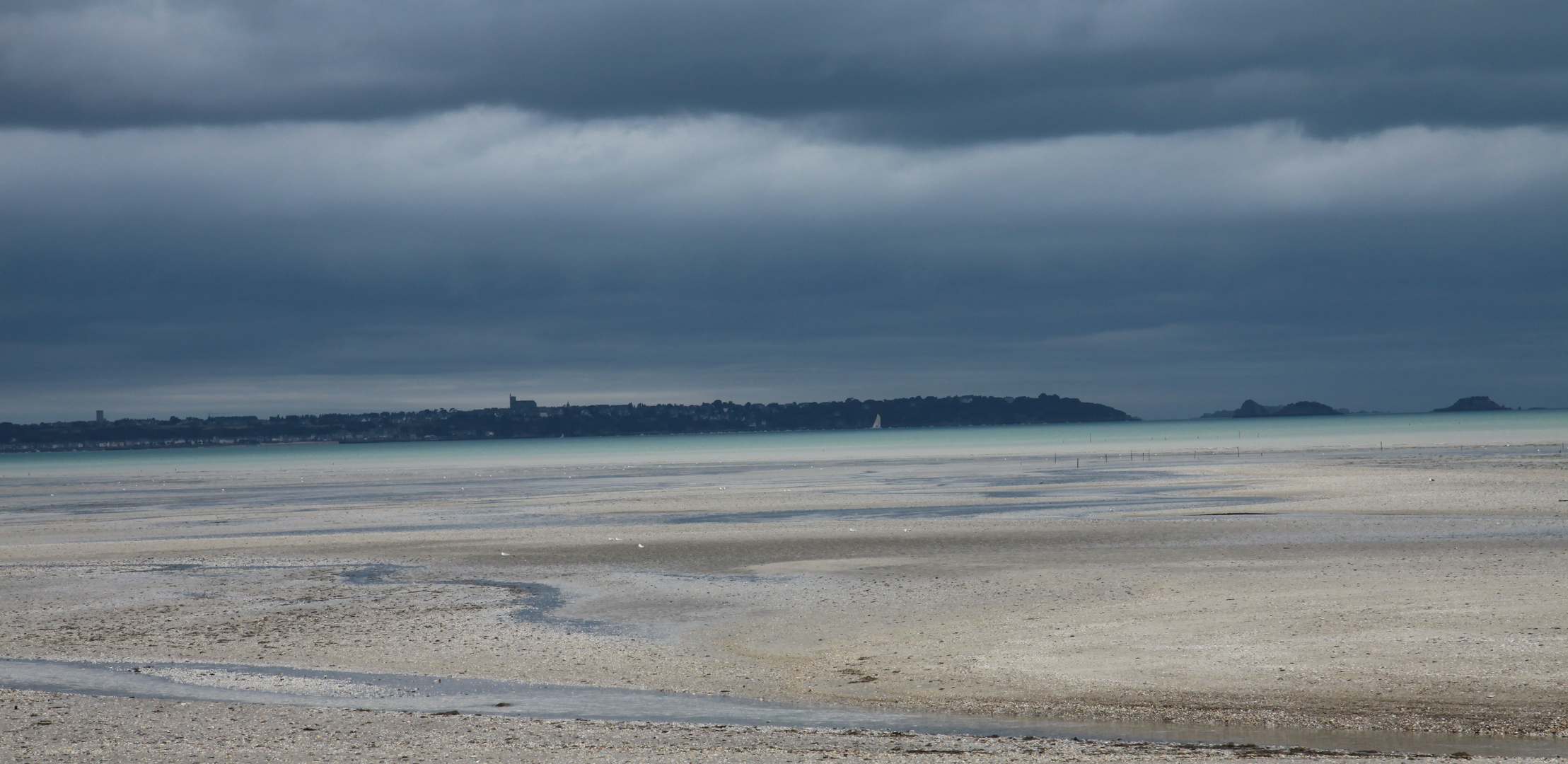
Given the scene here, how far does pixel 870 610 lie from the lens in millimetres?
20000

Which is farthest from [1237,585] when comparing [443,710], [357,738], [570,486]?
[570,486]

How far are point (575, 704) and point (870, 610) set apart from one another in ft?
22.0

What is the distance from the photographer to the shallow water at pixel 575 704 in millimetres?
11820

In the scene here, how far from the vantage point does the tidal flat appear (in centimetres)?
1301

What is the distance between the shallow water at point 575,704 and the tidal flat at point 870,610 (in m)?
0.18

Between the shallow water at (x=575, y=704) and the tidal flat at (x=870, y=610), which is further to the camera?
the tidal flat at (x=870, y=610)

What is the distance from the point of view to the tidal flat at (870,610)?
13.0 metres

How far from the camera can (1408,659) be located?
1451 centimetres

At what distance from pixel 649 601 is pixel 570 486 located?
49.0 m

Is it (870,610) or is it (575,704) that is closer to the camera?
(575,704)

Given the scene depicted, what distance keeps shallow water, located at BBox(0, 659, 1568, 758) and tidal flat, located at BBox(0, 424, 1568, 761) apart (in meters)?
0.18

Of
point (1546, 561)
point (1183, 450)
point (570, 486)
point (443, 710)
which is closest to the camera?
point (443, 710)

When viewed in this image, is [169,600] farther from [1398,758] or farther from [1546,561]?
[1546,561]

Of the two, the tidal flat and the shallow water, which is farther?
the tidal flat
